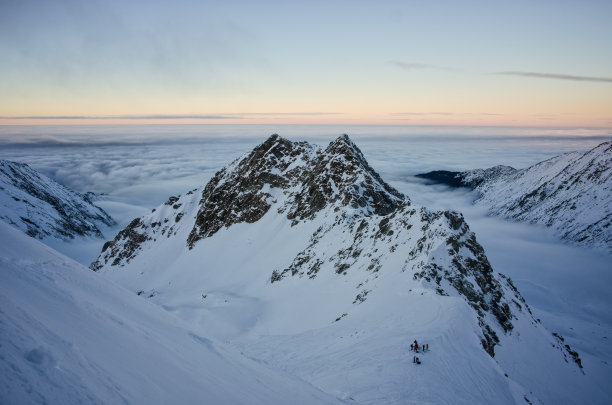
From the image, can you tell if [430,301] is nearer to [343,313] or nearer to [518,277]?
[343,313]

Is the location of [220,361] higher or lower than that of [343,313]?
higher

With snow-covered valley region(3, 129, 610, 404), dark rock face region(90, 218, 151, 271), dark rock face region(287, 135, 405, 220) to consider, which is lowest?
dark rock face region(90, 218, 151, 271)

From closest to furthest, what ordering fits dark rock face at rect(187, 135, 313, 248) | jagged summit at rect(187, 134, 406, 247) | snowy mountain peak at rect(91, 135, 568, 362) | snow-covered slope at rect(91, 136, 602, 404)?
snow-covered slope at rect(91, 136, 602, 404)
snowy mountain peak at rect(91, 135, 568, 362)
jagged summit at rect(187, 134, 406, 247)
dark rock face at rect(187, 135, 313, 248)

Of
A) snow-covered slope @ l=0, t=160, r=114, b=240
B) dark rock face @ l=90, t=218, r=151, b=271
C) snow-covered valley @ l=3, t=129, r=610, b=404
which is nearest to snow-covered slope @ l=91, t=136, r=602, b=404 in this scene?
snow-covered valley @ l=3, t=129, r=610, b=404

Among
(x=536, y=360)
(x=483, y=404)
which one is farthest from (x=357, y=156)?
(x=483, y=404)

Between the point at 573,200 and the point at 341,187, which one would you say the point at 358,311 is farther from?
the point at 573,200

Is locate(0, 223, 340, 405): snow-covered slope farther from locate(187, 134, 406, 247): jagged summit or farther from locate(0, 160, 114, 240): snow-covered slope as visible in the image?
locate(0, 160, 114, 240): snow-covered slope

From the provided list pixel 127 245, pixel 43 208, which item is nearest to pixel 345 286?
pixel 127 245
